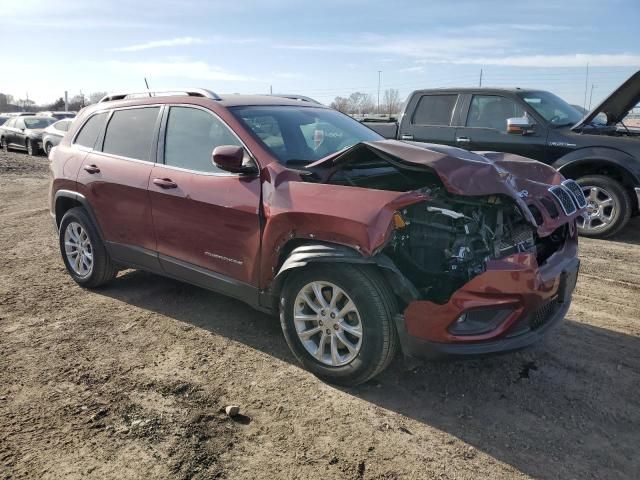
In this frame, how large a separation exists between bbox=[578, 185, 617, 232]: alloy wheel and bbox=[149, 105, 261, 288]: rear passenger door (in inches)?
207

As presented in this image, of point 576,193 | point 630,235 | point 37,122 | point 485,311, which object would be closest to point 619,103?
point 630,235

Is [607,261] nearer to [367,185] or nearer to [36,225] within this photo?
[367,185]

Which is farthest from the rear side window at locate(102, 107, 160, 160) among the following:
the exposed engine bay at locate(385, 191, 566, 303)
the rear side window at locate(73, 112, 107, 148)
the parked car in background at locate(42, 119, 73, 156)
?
the parked car in background at locate(42, 119, 73, 156)

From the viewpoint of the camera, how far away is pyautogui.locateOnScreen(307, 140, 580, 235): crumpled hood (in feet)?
10.1

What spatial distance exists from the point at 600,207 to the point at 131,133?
5977 mm

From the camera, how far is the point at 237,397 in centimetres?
326

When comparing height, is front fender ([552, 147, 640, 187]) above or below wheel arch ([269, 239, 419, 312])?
above

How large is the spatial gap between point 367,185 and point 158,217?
1695mm

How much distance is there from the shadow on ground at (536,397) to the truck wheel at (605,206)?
338cm

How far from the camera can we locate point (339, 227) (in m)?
3.13

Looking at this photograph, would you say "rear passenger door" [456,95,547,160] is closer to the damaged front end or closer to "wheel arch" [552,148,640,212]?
"wheel arch" [552,148,640,212]

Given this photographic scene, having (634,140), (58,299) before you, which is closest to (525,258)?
(58,299)

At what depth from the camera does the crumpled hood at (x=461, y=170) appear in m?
3.09

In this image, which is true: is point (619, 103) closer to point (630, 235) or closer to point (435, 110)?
point (630, 235)
